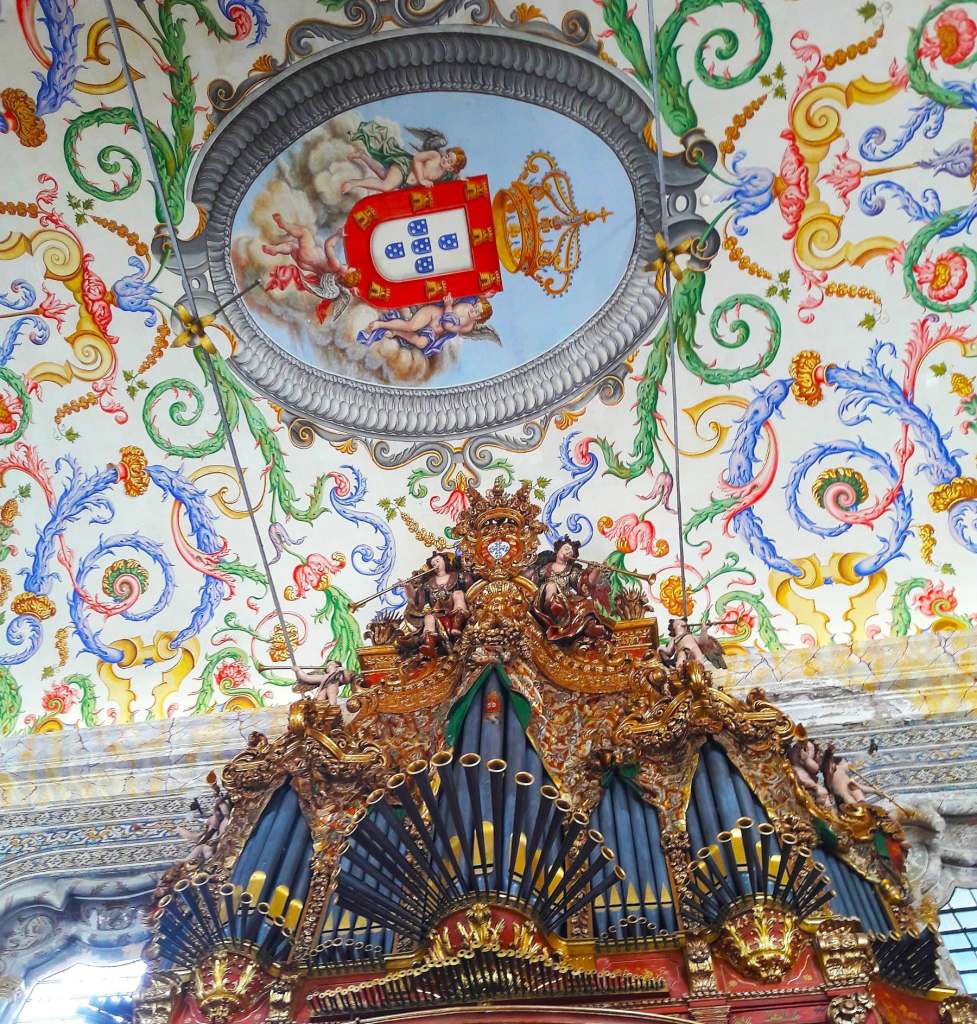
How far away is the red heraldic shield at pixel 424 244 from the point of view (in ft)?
24.8

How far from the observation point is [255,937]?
14.0 feet

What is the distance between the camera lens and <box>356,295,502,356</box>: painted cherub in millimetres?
7922

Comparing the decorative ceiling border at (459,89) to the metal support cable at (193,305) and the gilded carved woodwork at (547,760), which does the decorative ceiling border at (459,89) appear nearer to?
the metal support cable at (193,305)

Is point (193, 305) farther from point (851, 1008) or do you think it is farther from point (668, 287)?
point (851, 1008)

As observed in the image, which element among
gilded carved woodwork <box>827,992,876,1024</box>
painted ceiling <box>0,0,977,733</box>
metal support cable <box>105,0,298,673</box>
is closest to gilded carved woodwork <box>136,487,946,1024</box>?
gilded carved woodwork <box>827,992,876,1024</box>

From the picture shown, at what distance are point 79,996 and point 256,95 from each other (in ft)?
17.7

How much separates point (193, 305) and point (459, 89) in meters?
2.27

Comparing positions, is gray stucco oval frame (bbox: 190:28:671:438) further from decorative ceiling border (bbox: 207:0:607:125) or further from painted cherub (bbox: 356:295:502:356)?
painted cherub (bbox: 356:295:502:356)

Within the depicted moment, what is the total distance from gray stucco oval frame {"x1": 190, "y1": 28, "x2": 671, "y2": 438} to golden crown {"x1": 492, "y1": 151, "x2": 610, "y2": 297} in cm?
36

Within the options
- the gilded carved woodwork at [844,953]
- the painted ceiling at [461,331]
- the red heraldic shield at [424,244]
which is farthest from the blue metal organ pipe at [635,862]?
the red heraldic shield at [424,244]

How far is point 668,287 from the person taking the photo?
25.0ft

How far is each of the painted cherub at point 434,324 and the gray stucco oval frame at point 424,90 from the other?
0.34 metres

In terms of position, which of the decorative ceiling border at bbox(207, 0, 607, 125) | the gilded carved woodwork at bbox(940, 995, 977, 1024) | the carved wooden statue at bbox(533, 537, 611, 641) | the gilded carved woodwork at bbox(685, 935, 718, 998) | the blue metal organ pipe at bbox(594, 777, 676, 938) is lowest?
the gilded carved woodwork at bbox(940, 995, 977, 1024)

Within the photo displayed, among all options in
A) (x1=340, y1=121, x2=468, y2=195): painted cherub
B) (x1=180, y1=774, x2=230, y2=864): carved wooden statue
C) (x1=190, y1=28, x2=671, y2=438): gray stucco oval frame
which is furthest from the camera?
(x1=340, y1=121, x2=468, y2=195): painted cherub
